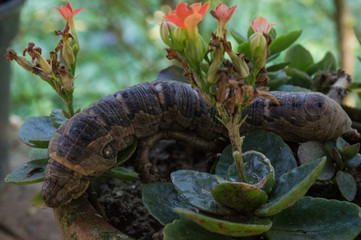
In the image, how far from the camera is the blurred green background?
7.59 feet

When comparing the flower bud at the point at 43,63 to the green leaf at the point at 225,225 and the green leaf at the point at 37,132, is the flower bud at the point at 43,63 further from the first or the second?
the green leaf at the point at 225,225

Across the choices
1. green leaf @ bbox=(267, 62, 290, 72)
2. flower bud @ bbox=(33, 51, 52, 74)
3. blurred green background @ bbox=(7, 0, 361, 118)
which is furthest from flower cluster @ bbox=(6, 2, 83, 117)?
blurred green background @ bbox=(7, 0, 361, 118)

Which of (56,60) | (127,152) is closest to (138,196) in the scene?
(127,152)

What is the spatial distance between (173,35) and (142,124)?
0.30 meters

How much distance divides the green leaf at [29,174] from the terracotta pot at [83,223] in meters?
0.07

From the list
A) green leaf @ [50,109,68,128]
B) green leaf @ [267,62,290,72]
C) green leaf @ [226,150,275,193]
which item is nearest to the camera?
green leaf @ [226,150,275,193]

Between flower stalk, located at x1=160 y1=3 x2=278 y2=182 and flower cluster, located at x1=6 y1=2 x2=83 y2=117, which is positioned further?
flower cluster, located at x1=6 y1=2 x2=83 y2=117

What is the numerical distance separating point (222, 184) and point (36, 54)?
1.20ft

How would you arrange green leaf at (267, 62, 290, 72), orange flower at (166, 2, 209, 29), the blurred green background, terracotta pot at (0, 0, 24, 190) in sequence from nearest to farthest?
orange flower at (166, 2, 209, 29) → green leaf at (267, 62, 290, 72) → terracotta pot at (0, 0, 24, 190) → the blurred green background

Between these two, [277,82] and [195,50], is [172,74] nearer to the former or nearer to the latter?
[277,82]

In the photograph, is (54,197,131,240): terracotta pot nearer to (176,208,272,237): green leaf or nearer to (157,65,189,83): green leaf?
(176,208,272,237): green leaf

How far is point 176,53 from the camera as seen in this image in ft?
1.87

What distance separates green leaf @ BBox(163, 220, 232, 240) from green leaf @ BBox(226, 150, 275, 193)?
0.30ft

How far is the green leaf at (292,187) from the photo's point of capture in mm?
532
